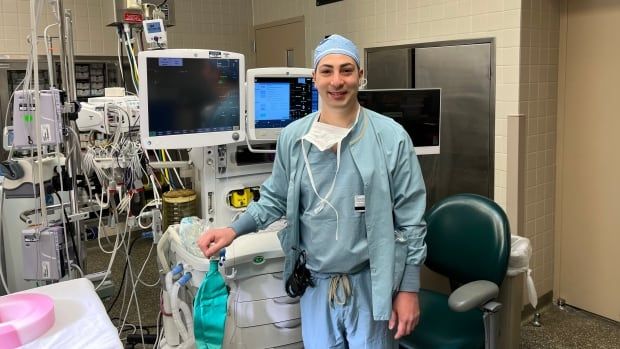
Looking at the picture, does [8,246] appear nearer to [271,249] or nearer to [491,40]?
[271,249]

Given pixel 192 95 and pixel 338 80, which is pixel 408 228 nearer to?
pixel 338 80

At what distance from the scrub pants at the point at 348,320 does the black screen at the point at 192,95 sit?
0.71 metres

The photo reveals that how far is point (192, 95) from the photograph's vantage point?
195 cm

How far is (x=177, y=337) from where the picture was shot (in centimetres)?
220

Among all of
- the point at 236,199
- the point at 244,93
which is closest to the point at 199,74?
the point at 244,93

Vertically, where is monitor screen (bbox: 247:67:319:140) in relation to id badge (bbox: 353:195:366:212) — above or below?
above

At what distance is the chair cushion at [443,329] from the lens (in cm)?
190

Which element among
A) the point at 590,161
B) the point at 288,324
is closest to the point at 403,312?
the point at 288,324

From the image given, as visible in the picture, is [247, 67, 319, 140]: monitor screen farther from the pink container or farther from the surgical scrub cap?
the pink container

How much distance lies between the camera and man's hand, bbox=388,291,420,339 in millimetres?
1626

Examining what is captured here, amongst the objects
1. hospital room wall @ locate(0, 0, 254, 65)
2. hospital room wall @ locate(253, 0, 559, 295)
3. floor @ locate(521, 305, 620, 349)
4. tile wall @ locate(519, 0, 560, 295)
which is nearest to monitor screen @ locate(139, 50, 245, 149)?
hospital room wall @ locate(253, 0, 559, 295)

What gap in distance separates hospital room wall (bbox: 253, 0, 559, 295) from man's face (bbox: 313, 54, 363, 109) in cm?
146

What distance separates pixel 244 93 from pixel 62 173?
1.11 meters

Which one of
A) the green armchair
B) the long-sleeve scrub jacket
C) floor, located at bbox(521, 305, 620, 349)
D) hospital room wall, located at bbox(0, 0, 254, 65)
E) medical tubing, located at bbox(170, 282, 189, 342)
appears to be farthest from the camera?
hospital room wall, located at bbox(0, 0, 254, 65)
